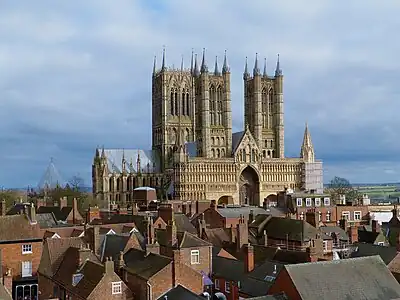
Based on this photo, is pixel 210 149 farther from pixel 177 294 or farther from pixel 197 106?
pixel 177 294

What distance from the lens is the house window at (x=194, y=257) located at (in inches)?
1612

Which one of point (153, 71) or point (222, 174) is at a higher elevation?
point (153, 71)

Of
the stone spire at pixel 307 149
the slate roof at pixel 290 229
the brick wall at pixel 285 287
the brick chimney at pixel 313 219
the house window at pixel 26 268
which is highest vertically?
the stone spire at pixel 307 149

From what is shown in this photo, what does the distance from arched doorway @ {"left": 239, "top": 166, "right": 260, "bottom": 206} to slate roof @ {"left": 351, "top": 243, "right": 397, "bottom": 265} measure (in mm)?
90192

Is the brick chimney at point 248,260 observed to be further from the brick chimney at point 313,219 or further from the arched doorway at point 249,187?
the arched doorway at point 249,187

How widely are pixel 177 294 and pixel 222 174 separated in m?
99.9

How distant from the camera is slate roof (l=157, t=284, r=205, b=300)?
32031 mm

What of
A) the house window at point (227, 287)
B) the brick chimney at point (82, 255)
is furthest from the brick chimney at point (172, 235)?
the brick chimney at point (82, 255)

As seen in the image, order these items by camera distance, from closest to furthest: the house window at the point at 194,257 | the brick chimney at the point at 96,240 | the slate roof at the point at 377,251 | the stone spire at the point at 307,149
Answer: the house window at the point at 194,257
the slate roof at the point at 377,251
the brick chimney at the point at 96,240
the stone spire at the point at 307,149

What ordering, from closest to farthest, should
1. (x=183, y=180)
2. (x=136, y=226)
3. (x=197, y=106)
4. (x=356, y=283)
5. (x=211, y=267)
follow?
1. (x=356, y=283)
2. (x=211, y=267)
3. (x=136, y=226)
4. (x=183, y=180)
5. (x=197, y=106)

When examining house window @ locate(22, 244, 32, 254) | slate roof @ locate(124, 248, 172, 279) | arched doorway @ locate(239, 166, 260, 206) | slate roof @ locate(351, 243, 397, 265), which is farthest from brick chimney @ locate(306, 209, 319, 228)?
arched doorway @ locate(239, 166, 260, 206)

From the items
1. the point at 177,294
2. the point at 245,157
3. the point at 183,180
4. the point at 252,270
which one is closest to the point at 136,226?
the point at 252,270

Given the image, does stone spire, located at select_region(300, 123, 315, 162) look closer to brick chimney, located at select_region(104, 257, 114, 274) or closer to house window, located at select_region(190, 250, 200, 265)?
house window, located at select_region(190, 250, 200, 265)

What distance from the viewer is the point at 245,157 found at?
137m
